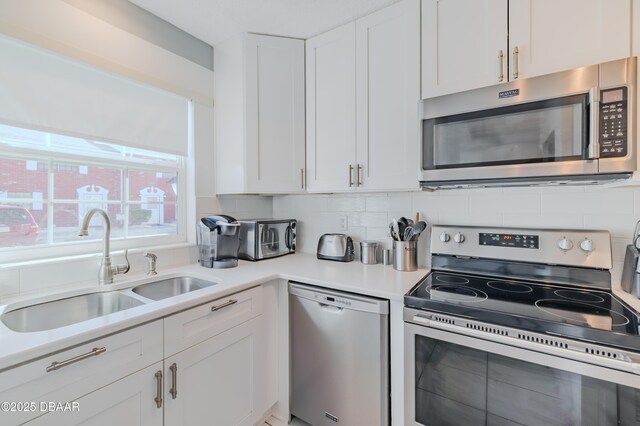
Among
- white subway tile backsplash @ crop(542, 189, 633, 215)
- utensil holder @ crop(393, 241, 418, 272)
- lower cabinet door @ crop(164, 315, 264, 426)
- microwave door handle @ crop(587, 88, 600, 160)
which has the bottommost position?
lower cabinet door @ crop(164, 315, 264, 426)

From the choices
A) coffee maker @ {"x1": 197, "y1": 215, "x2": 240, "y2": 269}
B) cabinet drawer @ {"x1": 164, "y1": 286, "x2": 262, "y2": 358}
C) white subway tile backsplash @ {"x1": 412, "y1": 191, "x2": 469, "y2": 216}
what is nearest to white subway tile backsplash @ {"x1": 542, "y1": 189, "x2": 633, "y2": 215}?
white subway tile backsplash @ {"x1": 412, "y1": 191, "x2": 469, "y2": 216}

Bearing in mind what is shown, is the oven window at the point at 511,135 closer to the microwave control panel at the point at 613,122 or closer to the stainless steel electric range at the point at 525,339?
the microwave control panel at the point at 613,122

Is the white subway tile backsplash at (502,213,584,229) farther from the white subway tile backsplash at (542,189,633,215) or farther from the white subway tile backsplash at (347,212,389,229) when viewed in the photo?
the white subway tile backsplash at (347,212,389,229)

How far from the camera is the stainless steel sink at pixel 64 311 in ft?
3.82

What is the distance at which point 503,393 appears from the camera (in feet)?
3.59

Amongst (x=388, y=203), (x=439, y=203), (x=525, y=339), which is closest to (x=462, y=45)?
(x=439, y=203)

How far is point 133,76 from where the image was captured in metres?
1.66

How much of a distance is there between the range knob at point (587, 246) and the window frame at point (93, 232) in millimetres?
2285

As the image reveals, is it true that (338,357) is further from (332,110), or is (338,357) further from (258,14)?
(258,14)

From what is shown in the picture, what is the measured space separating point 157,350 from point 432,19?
6.61 feet

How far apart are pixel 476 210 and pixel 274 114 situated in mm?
1425

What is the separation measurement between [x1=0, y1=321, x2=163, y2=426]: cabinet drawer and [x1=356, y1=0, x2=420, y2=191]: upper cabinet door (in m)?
1.33

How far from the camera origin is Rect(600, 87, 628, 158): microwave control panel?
1.09 meters

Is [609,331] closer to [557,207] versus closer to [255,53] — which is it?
[557,207]
